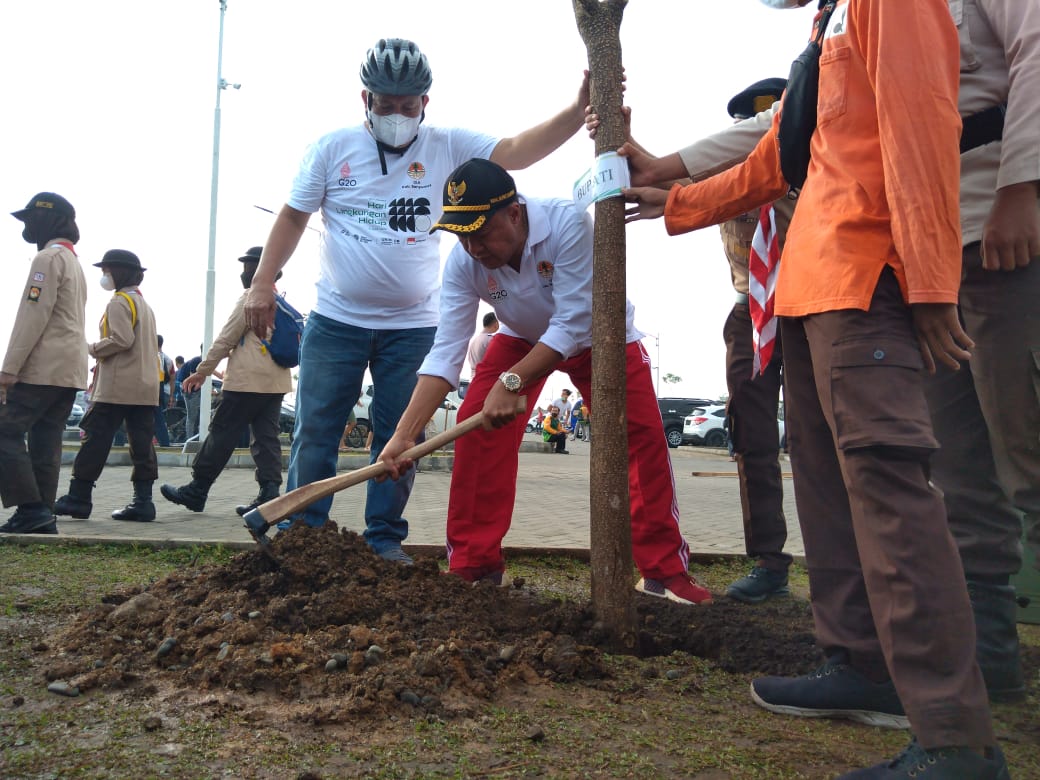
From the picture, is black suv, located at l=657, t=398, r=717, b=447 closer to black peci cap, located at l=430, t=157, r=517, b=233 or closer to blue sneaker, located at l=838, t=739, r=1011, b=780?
black peci cap, located at l=430, t=157, r=517, b=233

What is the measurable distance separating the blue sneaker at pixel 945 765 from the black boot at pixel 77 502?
6040mm

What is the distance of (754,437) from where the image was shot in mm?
4340

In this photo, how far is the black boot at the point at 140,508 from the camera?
6520 millimetres

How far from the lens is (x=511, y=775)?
1.99 meters

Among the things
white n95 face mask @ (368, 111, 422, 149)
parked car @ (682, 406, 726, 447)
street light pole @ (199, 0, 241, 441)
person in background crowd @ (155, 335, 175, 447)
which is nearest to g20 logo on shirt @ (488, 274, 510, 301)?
white n95 face mask @ (368, 111, 422, 149)

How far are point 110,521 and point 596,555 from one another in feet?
15.5

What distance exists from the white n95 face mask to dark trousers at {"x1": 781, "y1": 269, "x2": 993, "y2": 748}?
9.03ft

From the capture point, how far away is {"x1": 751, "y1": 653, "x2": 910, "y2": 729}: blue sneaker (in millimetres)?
2410

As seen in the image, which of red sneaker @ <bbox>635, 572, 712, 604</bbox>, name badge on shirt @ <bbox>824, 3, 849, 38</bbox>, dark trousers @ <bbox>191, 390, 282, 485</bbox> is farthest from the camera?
dark trousers @ <bbox>191, 390, 282, 485</bbox>

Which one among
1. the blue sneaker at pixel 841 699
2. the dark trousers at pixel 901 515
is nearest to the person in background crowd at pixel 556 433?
the blue sneaker at pixel 841 699

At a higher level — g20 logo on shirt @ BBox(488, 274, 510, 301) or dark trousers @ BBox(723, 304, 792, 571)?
g20 logo on shirt @ BBox(488, 274, 510, 301)

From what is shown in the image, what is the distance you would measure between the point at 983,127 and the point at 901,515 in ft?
3.69

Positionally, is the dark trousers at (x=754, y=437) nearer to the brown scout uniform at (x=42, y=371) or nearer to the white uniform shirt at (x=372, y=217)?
the white uniform shirt at (x=372, y=217)

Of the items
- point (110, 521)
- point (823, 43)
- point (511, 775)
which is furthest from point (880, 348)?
point (110, 521)
